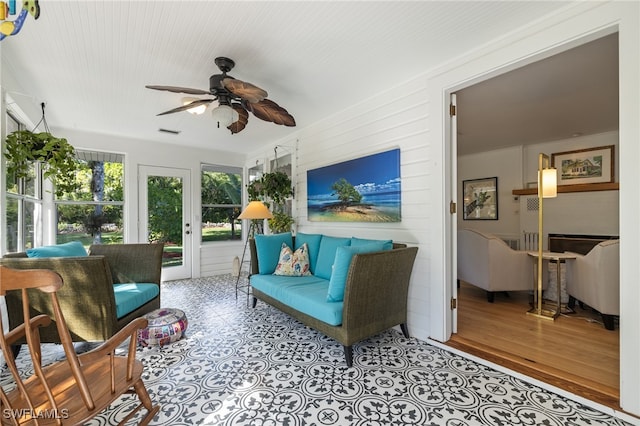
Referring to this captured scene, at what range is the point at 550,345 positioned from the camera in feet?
8.04

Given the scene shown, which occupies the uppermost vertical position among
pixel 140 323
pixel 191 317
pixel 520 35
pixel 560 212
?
pixel 520 35

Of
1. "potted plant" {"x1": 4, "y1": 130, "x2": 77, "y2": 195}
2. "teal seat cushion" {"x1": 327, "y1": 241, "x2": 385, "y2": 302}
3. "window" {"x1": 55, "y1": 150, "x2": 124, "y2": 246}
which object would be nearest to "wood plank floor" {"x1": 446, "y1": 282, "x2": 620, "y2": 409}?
"teal seat cushion" {"x1": 327, "y1": 241, "x2": 385, "y2": 302}

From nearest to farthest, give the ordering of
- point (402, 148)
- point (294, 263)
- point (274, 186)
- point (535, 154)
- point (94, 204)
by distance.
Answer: point (402, 148) < point (294, 263) < point (274, 186) < point (94, 204) < point (535, 154)

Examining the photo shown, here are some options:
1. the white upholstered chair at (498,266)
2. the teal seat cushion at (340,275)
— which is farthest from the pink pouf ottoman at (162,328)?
the white upholstered chair at (498,266)

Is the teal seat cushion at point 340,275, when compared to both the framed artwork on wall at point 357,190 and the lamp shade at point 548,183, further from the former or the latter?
the lamp shade at point 548,183

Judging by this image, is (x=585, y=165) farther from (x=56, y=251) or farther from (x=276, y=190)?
(x=56, y=251)

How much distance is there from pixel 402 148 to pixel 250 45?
1664mm

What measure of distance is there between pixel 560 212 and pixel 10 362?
6899 mm

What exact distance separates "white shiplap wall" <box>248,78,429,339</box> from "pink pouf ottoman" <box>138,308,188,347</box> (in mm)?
2010

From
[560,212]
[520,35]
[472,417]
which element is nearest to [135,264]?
[472,417]

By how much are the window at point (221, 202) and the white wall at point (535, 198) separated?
16.1 ft

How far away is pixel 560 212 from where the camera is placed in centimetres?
520

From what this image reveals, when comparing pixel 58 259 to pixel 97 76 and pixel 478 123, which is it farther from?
pixel 478 123

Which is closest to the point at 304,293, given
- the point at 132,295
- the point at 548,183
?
the point at 132,295
